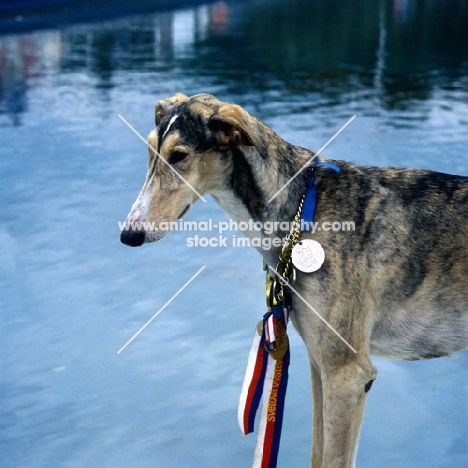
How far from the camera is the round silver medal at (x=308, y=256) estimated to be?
289 centimetres

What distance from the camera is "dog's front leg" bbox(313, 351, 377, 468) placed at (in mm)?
2932

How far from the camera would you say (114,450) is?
3.50 m

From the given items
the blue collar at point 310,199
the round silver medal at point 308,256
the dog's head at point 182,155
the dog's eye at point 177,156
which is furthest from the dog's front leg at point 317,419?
the dog's eye at point 177,156

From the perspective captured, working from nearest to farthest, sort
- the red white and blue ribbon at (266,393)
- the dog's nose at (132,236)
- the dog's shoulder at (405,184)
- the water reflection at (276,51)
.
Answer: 1. the dog's nose at (132,236)
2. the dog's shoulder at (405,184)
3. the red white and blue ribbon at (266,393)
4. the water reflection at (276,51)

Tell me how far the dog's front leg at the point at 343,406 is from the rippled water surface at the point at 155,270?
0.47 metres

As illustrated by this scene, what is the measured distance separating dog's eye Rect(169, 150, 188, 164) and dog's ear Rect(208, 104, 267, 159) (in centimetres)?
14

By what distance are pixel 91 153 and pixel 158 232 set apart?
5.02 metres

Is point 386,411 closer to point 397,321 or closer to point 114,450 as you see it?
point 397,321

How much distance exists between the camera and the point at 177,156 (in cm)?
285

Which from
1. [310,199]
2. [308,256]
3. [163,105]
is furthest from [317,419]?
[163,105]

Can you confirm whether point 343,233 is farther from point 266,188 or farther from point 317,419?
point 317,419

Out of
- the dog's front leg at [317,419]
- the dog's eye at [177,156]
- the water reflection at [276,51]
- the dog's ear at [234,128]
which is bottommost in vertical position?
the water reflection at [276,51]

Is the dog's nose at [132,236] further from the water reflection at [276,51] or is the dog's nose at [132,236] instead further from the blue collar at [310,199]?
the water reflection at [276,51]

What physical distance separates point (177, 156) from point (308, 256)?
0.61 metres
